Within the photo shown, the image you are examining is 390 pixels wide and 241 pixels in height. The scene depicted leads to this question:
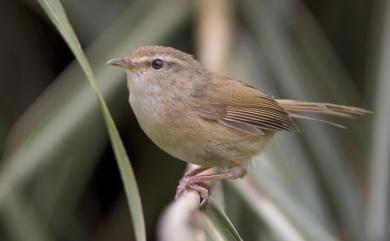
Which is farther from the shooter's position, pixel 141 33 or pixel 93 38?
pixel 93 38

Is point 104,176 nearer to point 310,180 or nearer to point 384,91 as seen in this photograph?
point 310,180

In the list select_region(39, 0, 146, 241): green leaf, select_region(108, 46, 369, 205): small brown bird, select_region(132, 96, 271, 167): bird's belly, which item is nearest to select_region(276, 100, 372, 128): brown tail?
select_region(108, 46, 369, 205): small brown bird

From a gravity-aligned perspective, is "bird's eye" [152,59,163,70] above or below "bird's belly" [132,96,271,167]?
above

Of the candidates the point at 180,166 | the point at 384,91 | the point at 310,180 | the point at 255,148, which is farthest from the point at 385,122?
the point at 180,166

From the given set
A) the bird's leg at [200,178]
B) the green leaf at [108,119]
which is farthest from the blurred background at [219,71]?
the green leaf at [108,119]

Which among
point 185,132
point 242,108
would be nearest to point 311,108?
point 242,108

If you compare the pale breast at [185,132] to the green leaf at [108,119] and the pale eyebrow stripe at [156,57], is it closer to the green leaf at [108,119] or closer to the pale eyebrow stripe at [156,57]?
the pale eyebrow stripe at [156,57]

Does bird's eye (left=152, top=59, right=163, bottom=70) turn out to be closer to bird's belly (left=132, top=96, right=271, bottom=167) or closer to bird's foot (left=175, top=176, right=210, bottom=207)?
bird's belly (left=132, top=96, right=271, bottom=167)


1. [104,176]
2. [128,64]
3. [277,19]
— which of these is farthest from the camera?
[104,176]
